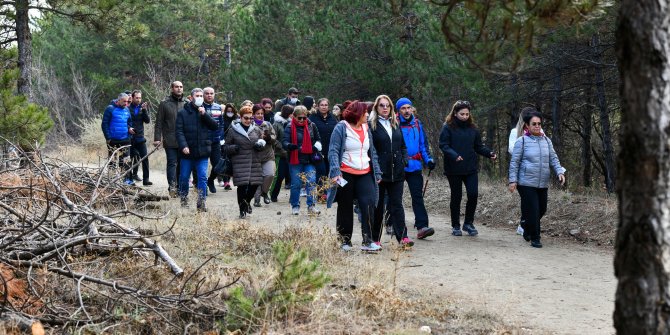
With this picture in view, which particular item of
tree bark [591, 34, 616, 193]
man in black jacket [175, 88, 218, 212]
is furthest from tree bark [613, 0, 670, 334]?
tree bark [591, 34, 616, 193]

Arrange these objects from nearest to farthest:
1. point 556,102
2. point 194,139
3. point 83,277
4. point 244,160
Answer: point 83,277, point 244,160, point 194,139, point 556,102

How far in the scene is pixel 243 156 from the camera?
41.0 feet

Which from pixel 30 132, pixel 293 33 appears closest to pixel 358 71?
pixel 293 33

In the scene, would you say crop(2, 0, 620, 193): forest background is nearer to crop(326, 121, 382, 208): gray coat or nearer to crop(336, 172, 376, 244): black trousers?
crop(326, 121, 382, 208): gray coat

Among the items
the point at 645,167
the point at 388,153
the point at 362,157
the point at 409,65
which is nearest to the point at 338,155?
the point at 362,157

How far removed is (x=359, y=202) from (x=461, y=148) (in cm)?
264

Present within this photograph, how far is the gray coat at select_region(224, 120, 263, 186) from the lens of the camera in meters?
12.4

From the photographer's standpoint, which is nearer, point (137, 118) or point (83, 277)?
point (83, 277)

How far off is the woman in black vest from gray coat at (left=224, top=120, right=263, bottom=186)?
2784 mm

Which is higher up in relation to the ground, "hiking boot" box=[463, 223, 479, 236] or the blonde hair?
the blonde hair

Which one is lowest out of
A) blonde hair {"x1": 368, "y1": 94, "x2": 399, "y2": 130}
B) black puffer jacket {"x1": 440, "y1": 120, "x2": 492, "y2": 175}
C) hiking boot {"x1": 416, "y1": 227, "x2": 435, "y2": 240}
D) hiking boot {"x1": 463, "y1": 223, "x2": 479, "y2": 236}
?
hiking boot {"x1": 463, "y1": 223, "x2": 479, "y2": 236}

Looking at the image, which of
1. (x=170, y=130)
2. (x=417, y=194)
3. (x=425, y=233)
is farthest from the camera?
(x=170, y=130)

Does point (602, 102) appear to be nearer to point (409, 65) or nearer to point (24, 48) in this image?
point (409, 65)

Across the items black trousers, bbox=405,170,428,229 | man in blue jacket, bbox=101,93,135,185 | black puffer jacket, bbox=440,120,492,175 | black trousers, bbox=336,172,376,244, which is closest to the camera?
black trousers, bbox=336,172,376,244
